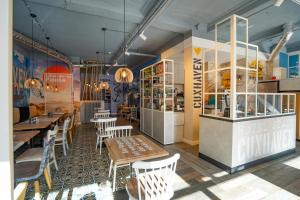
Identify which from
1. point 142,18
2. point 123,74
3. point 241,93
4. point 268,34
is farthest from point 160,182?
point 268,34

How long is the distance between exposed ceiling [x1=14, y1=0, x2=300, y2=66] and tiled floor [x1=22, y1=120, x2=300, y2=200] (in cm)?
328

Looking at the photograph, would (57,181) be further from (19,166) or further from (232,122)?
(232,122)

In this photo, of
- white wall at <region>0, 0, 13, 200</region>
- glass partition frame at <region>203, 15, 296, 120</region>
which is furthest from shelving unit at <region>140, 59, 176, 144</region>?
white wall at <region>0, 0, 13, 200</region>

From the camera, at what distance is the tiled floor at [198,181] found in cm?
222

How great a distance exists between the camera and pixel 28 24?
444 cm

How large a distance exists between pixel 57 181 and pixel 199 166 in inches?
104

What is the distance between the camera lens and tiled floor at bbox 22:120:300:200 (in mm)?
2219

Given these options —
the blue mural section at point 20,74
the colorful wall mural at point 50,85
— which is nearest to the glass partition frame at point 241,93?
the blue mural section at point 20,74

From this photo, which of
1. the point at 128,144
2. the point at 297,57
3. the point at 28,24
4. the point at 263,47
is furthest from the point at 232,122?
the point at 297,57

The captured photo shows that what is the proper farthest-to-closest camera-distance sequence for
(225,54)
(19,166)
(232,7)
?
(225,54)
(232,7)
(19,166)

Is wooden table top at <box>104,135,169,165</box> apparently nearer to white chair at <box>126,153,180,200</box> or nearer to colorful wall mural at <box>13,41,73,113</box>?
white chair at <box>126,153,180,200</box>

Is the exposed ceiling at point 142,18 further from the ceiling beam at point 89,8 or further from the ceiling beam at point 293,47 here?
the ceiling beam at point 293,47

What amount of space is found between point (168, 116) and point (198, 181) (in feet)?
7.22

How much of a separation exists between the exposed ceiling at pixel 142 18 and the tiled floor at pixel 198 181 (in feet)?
10.7
